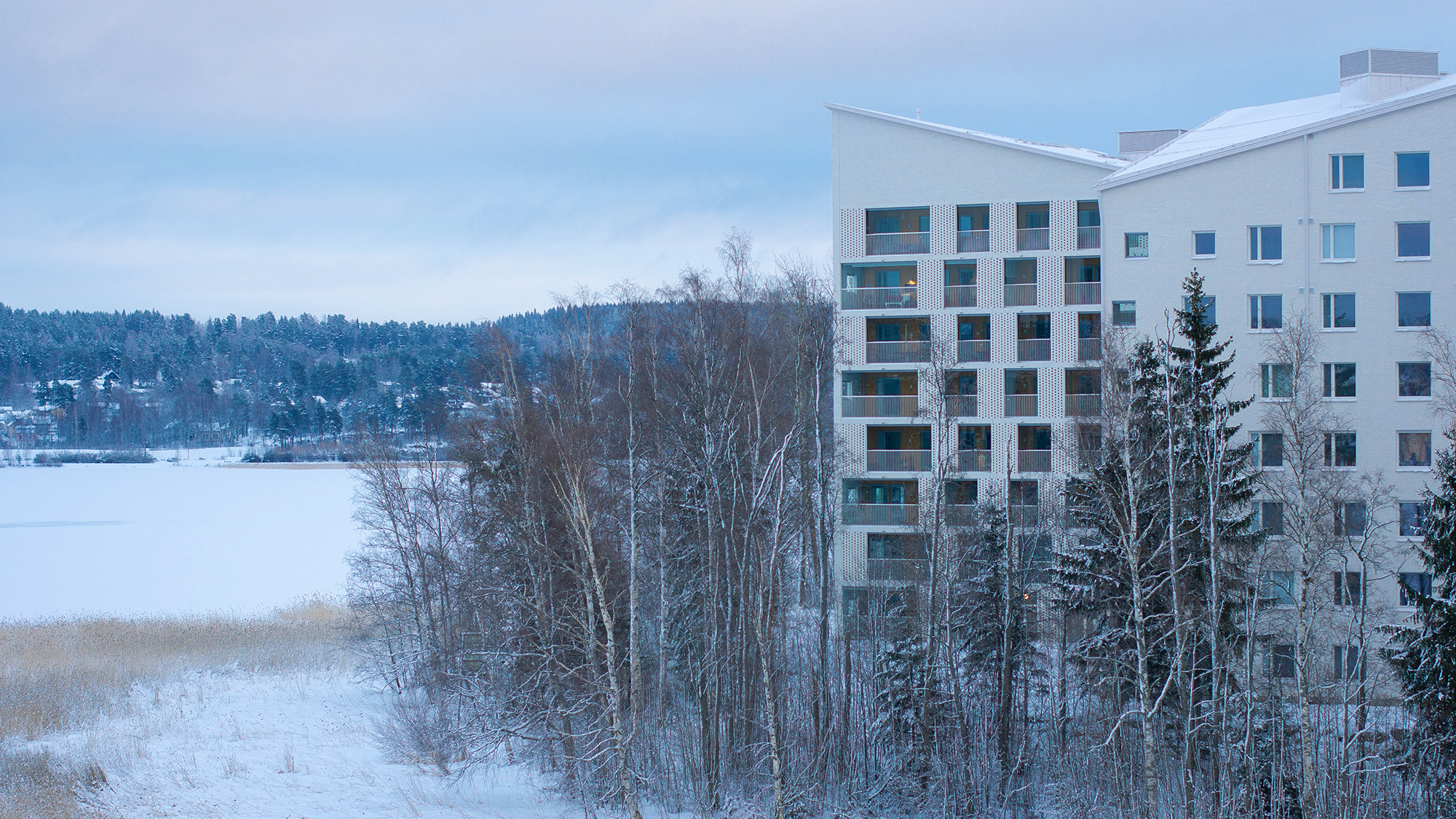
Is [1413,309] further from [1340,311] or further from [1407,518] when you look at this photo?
[1407,518]

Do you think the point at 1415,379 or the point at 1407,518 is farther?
the point at 1415,379

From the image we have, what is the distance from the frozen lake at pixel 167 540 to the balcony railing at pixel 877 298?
104 ft

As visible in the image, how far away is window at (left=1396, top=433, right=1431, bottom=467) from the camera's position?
1344 inches

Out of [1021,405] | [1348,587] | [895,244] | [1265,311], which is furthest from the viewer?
[895,244]

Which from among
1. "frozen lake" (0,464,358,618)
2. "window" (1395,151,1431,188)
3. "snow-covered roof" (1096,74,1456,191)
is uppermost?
"snow-covered roof" (1096,74,1456,191)

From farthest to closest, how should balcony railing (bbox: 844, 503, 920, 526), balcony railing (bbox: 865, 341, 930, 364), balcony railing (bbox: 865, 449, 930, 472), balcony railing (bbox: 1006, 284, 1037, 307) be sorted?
balcony railing (bbox: 865, 341, 930, 364) < balcony railing (bbox: 865, 449, 930, 472) < balcony railing (bbox: 844, 503, 920, 526) < balcony railing (bbox: 1006, 284, 1037, 307)

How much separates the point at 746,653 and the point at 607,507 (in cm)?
743

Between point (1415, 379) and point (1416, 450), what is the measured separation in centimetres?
242

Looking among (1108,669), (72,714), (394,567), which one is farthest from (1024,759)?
(72,714)

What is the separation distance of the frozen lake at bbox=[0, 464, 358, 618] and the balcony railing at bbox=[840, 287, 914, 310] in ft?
104

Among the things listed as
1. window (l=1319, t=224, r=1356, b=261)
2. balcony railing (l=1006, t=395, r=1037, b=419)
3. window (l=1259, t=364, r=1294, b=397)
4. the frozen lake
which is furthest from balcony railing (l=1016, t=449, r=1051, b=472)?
the frozen lake

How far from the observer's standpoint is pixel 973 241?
136 ft

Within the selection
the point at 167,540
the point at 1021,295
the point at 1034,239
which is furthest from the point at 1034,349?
the point at 167,540

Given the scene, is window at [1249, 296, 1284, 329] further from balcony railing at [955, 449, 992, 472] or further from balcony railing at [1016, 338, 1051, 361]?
balcony railing at [955, 449, 992, 472]
